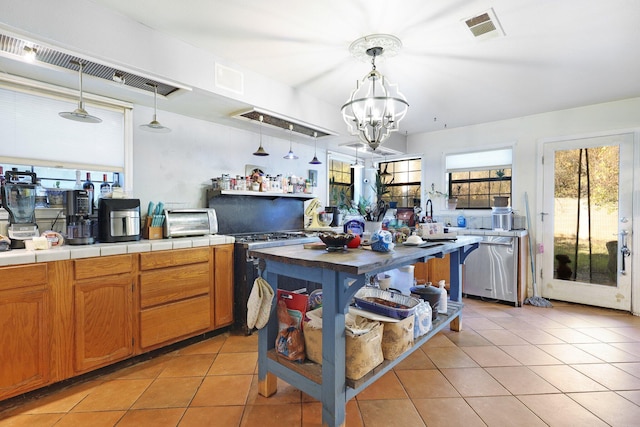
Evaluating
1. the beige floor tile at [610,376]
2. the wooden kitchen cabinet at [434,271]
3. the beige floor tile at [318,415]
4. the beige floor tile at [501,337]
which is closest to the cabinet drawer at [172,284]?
the beige floor tile at [318,415]

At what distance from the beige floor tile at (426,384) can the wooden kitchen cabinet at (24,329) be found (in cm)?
237

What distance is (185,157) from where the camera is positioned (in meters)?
3.32

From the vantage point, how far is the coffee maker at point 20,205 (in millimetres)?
2133

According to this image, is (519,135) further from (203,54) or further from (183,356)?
(183,356)

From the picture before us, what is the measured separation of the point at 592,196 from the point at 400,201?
2.64m

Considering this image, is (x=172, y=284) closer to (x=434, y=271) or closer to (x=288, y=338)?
(x=288, y=338)

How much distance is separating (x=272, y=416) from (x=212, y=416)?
0.35m

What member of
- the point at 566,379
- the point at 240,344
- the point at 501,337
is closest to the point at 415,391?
the point at 566,379

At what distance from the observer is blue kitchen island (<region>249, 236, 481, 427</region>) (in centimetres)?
158

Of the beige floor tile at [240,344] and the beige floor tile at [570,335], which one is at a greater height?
the beige floor tile at [570,335]

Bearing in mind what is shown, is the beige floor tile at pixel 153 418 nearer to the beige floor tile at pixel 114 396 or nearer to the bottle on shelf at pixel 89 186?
the beige floor tile at pixel 114 396

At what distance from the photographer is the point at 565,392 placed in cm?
204

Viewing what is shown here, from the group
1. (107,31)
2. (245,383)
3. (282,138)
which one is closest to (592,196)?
(282,138)

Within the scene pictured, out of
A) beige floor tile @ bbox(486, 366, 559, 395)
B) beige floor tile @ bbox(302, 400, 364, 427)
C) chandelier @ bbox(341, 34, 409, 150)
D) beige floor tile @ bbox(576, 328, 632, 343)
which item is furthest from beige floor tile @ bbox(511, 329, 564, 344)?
chandelier @ bbox(341, 34, 409, 150)
